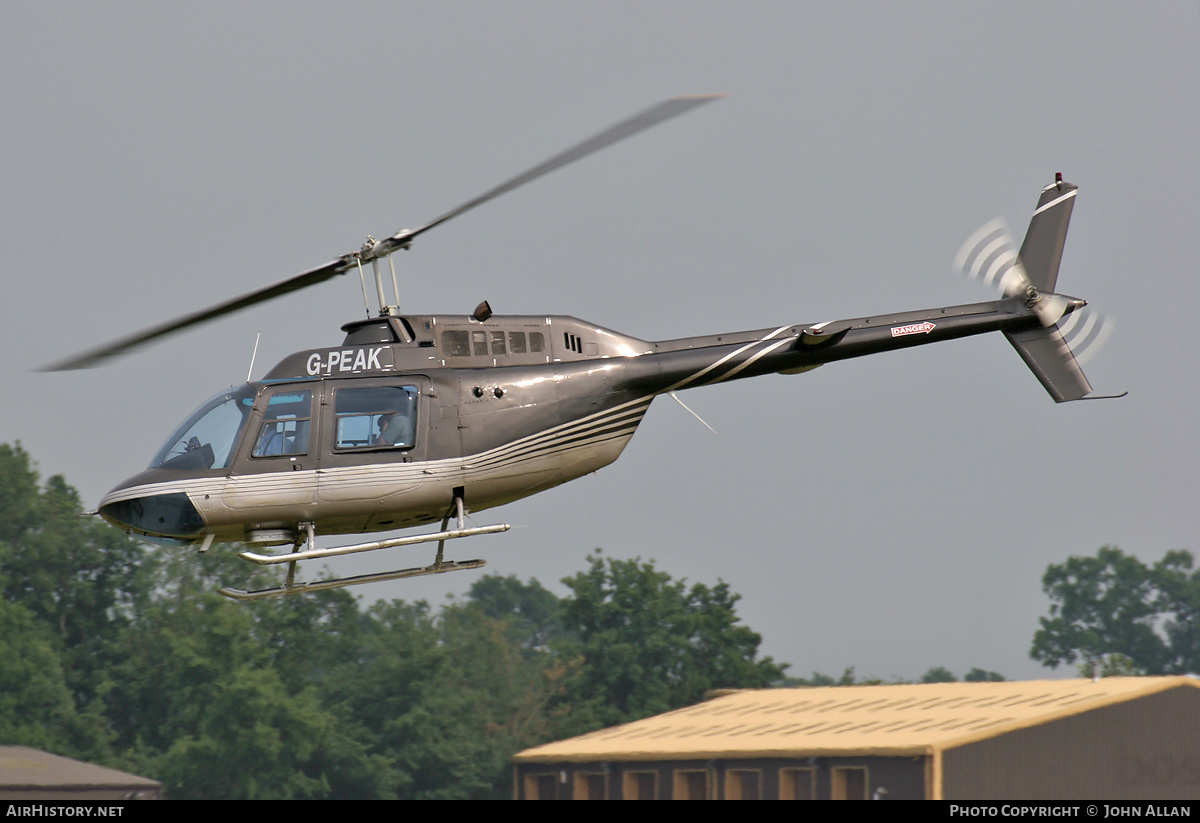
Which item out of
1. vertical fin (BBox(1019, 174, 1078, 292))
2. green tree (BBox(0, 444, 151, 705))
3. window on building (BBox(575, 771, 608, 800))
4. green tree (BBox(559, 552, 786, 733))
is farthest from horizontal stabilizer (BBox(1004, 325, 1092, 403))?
green tree (BBox(0, 444, 151, 705))

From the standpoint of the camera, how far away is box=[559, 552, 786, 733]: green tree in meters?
77.6

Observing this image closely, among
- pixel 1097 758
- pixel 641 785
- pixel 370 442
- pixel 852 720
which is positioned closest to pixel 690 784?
pixel 641 785

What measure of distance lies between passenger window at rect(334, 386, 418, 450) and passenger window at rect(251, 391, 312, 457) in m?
0.40

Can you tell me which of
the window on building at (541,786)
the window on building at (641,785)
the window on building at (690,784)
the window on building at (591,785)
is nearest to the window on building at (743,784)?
the window on building at (690,784)

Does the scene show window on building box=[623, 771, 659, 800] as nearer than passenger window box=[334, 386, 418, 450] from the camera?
No

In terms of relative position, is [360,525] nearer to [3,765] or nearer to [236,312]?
[236,312]

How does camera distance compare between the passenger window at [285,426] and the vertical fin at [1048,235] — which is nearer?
the passenger window at [285,426]

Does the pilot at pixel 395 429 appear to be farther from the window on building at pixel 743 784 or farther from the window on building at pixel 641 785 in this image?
the window on building at pixel 641 785

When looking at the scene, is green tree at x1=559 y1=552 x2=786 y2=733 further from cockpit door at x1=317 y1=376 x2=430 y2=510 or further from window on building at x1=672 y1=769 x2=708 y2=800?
cockpit door at x1=317 y1=376 x2=430 y2=510

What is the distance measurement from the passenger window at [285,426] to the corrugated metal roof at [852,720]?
93.1ft

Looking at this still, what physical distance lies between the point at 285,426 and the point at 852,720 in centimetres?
3371

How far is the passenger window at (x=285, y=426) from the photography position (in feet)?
57.7

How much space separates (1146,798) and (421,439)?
116ft

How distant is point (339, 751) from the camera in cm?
7719
